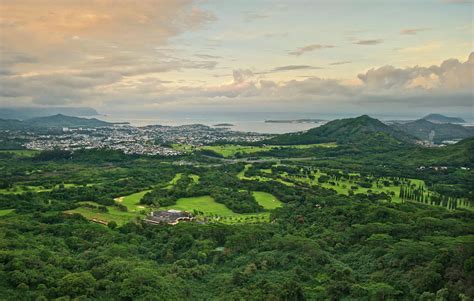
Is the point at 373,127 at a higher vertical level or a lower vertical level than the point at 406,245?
higher

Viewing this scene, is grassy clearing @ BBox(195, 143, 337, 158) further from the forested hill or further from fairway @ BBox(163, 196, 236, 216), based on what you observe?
fairway @ BBox(163, 196, 236, 216)

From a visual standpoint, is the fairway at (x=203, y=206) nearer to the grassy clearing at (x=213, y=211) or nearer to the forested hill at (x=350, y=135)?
the grassy clearing at (x=213, y=211)

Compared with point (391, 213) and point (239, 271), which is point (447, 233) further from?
point (239, 271)

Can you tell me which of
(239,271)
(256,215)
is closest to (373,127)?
(256,215)

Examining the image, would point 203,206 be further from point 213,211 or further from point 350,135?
point 350,135

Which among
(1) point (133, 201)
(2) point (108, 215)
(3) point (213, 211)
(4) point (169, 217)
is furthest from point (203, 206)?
(2) point (108, 215)

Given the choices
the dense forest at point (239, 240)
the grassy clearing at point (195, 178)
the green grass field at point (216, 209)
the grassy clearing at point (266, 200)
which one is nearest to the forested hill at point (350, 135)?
the dense forest at point (239, 240)

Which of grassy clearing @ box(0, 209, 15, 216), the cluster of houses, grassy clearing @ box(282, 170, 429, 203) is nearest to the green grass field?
the cluster of houses
